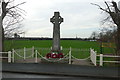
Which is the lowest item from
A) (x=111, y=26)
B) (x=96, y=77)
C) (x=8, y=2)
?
(x=96, y=77)

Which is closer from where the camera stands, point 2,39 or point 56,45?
point 56,45

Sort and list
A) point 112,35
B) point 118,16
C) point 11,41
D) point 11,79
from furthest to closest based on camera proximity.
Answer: point 11,41, point 112,35, point 118,16, point 11,79

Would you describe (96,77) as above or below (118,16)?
below

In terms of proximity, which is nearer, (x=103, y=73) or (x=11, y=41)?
(x=103, y=73)

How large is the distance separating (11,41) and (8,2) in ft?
14.6

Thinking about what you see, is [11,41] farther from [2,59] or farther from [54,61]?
[54,61]

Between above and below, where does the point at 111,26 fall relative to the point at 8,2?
below

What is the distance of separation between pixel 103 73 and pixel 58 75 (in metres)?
2.45

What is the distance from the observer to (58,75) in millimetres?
9094

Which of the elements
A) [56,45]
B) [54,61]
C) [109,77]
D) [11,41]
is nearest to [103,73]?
[109,77]

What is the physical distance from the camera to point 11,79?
794cm

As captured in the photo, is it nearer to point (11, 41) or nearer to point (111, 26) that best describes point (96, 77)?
point (111, 26)

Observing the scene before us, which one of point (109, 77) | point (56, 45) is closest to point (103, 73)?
point (109, 77)

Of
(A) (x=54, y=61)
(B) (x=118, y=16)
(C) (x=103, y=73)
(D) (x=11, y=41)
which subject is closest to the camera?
(C) (x=103, y=73)
